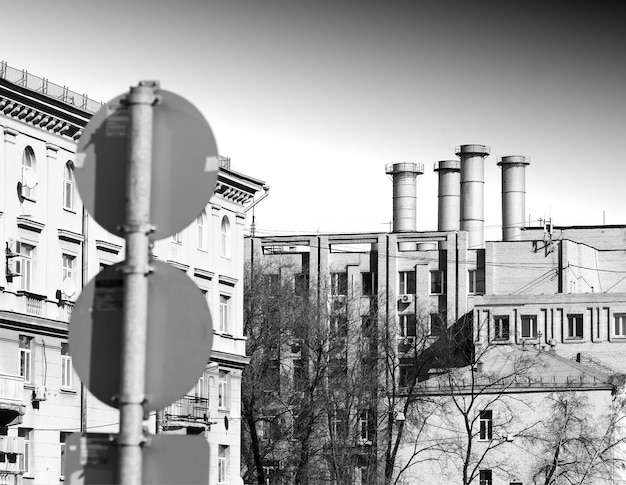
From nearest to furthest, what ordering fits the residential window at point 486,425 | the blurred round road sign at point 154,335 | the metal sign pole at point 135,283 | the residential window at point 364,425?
the metal sign pole at point 135,283
the blurred round road sign at point 154,335
the residential window at point 364,425
the residential window at point 486,425

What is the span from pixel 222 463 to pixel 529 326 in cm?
3777

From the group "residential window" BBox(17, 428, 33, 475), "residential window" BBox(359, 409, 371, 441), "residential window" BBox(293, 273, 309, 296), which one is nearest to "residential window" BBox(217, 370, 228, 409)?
"residential window" BBox(359, 409, 371, 441)

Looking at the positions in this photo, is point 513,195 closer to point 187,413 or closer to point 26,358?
point 187,413

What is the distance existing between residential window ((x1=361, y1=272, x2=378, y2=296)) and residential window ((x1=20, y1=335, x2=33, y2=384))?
5315 cm

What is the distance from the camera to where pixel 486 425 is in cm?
7100

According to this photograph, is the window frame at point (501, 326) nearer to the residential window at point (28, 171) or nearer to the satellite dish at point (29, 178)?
the residential window at point (28, 171)

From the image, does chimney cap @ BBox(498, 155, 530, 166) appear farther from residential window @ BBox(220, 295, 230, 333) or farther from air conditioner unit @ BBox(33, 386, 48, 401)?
air conditioner unit @ BBox(33, 386, 48, 401)

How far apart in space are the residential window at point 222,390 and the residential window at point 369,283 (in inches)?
1522

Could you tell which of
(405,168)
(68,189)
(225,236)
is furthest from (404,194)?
(68,189)

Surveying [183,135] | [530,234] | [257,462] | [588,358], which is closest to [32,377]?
[257,462]

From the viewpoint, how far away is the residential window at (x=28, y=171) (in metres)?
41.9

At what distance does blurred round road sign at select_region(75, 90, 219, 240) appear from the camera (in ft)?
15.9

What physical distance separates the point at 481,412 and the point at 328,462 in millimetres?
7532

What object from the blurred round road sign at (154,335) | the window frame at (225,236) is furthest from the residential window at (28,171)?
the blurred round road sign at (154,335)
